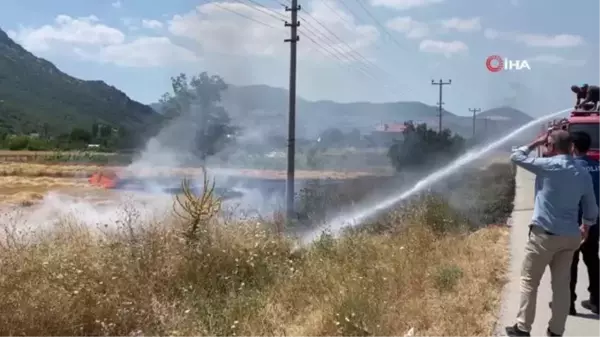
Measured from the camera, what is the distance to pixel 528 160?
4.59 metres

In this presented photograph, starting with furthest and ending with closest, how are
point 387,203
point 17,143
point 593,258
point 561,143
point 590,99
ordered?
point 17,143 < point 387,203 < point 590,99 < point 593,258 < point 561,143

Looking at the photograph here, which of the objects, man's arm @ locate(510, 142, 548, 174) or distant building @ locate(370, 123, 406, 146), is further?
distant building @ locate(370, 123, 406, 146)

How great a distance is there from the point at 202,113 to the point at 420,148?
19028 millimetres

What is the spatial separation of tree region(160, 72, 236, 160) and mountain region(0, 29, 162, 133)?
4525cm

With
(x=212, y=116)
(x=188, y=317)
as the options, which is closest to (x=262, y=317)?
(x=188, y=317)

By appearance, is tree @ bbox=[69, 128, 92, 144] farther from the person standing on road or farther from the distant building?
the person standing on road

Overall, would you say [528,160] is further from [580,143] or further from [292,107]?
[292,107]

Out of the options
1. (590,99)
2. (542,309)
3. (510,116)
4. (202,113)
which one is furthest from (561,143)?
(510,116)

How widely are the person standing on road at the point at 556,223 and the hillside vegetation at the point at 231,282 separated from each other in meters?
0.56

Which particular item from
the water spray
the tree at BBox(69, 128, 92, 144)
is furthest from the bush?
the water spray

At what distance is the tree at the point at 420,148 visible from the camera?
3167 centimetres

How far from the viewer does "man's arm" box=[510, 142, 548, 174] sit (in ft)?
14.8

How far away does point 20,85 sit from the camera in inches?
5522

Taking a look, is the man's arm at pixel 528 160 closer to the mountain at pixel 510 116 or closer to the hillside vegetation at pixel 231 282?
the hillside vegetation at pixel 231 282
